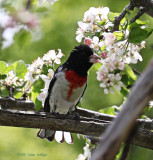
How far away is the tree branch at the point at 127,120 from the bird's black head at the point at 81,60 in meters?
2.34

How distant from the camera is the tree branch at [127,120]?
3.00 ft

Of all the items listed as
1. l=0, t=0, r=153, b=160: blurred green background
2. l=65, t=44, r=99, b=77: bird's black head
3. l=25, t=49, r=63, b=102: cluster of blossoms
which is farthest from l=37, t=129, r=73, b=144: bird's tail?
l=0, t=0, r=153, b=160: blurred green background

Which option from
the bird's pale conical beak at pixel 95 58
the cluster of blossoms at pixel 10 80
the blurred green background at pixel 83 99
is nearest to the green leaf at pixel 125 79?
the bird's pale conical beak at pixel 95 58

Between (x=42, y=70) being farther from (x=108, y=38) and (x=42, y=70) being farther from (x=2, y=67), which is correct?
(x=108, y=38)

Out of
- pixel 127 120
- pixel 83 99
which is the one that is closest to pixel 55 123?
pixel 127 120

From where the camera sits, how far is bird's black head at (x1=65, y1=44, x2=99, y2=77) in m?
3.35

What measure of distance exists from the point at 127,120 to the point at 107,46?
6.18 ft

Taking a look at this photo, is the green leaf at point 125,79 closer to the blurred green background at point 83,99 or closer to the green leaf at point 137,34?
the green leaf at point 137,34

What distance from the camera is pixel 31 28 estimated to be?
85.8 inches

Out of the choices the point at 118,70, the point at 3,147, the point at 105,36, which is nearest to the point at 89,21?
the point at 105,36

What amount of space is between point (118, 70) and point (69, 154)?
4.52 m

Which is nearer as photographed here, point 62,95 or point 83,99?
point 62,95

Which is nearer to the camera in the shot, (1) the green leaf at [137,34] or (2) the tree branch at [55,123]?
(2) the tree branch at [55,123]

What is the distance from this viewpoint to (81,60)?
340cm
